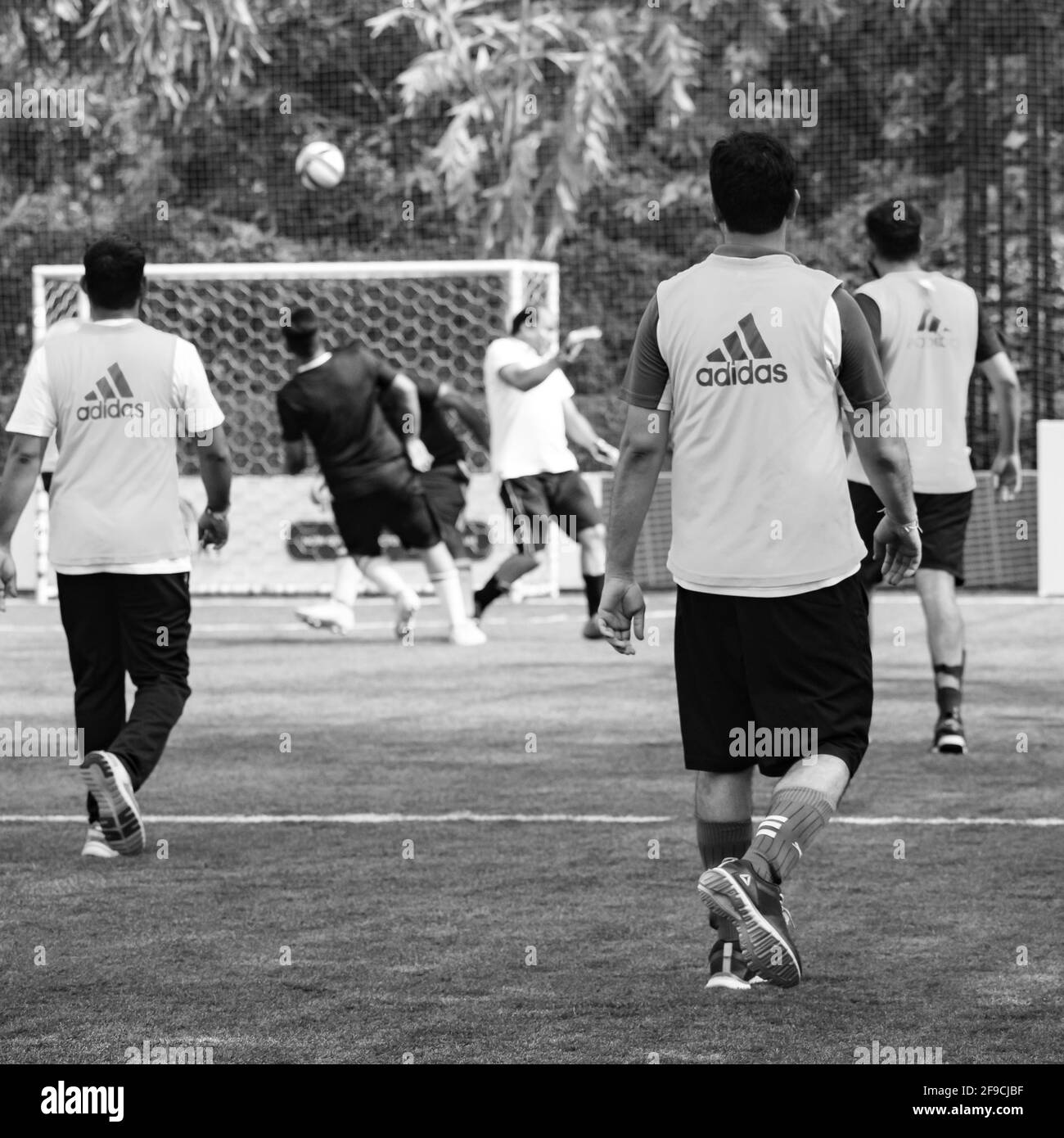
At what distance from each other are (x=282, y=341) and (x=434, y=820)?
17.2m

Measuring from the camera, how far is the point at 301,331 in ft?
43.3

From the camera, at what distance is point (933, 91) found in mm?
25672

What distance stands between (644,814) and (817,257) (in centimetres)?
1879

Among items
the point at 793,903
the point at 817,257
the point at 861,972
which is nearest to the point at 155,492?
the point at 793,903

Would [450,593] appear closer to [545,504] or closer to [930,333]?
[545,504]

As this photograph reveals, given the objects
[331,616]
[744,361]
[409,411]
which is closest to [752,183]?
[744,361]

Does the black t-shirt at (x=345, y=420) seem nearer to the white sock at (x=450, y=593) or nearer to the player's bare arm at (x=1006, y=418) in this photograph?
the white sock at (x=450, y=593)

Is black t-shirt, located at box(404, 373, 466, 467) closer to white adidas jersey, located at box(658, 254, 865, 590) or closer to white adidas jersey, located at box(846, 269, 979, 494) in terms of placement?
white adidas jersey, located at box(846, 269, 979, 494)

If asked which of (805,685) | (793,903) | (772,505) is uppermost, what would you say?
(772,505)

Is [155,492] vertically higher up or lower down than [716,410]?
lower down

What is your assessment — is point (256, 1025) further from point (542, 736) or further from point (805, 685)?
point (542, 736)

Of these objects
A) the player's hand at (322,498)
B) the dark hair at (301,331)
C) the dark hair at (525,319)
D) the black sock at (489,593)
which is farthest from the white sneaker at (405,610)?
the dark hair at (525,319)

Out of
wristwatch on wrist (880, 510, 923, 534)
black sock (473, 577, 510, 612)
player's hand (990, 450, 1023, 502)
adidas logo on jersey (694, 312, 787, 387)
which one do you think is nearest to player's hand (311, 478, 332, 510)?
black sock (473, 577, 510, 612)
